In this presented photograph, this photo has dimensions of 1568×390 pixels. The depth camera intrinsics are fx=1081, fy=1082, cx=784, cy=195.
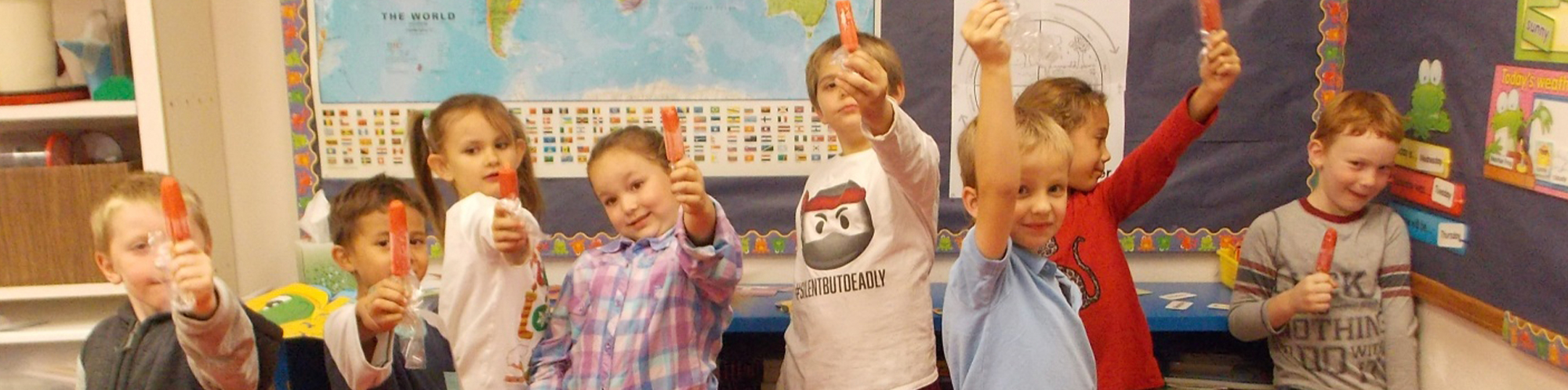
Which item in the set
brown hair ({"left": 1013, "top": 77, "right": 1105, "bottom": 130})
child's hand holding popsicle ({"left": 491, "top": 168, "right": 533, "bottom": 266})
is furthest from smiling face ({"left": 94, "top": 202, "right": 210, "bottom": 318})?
brown hair ({"left": 1013, "top": 77, "right": 1105, "bottom": 130})

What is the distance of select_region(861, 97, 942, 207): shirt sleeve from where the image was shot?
1.74 metres

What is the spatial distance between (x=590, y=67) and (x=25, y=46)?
1.31 metres

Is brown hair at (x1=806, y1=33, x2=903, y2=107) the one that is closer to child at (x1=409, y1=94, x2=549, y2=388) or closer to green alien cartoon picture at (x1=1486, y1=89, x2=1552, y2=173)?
child at (x1=409, y1=94, x2=549, y2=388)

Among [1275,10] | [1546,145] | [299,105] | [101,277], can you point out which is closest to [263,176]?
[299,105]

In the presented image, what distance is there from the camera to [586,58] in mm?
2885

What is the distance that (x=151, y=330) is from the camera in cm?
182

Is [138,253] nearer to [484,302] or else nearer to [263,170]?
[484,302]


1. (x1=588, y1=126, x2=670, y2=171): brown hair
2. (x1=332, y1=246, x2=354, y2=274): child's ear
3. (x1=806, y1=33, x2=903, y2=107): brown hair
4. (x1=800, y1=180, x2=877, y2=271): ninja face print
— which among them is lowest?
(x1=332, y1=246, x2=354, y2=274): child's ear

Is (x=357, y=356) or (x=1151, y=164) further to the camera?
(x=1151, y=164)

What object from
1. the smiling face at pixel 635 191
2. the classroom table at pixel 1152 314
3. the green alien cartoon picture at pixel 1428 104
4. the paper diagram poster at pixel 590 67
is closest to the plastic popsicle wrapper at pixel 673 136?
the smiling face at pixel 635 191

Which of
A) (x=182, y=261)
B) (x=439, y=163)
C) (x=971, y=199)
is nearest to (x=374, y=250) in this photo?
(x=439, y=163)

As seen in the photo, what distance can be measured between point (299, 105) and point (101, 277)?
0.64m

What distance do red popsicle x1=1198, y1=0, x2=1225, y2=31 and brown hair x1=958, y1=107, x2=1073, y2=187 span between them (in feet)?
1.61

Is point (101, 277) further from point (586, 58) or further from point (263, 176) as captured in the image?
point (586, 58)
